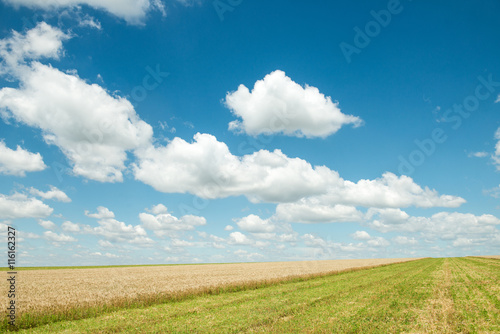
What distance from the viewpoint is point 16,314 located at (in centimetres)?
1606

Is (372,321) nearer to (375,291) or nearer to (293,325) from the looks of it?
(293,325)

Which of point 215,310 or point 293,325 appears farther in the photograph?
point 215,310

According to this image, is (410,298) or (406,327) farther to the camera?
(410,298)

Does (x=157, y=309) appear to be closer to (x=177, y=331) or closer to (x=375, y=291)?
(x=177, y=331)

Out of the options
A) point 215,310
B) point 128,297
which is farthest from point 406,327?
point 128,297

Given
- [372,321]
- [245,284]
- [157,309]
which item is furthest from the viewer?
[245,284]

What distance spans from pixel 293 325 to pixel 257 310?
4.19 metres

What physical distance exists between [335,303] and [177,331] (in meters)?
10.8

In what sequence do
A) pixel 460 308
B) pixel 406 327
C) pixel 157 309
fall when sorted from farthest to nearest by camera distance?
pixel 157 309 < pixel 460 308 < pixel 406 327

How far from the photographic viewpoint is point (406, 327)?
1377 centimetres

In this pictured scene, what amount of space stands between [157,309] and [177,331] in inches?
242

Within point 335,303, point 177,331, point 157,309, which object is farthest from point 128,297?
point 335,303

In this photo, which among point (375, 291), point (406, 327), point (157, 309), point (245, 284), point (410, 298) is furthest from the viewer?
point (245, 284)

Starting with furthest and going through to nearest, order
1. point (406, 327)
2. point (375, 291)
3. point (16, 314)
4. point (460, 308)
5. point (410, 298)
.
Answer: point (375, 291), point (410, 298), point (460, 308), point (16, 314), point (406, 327)
